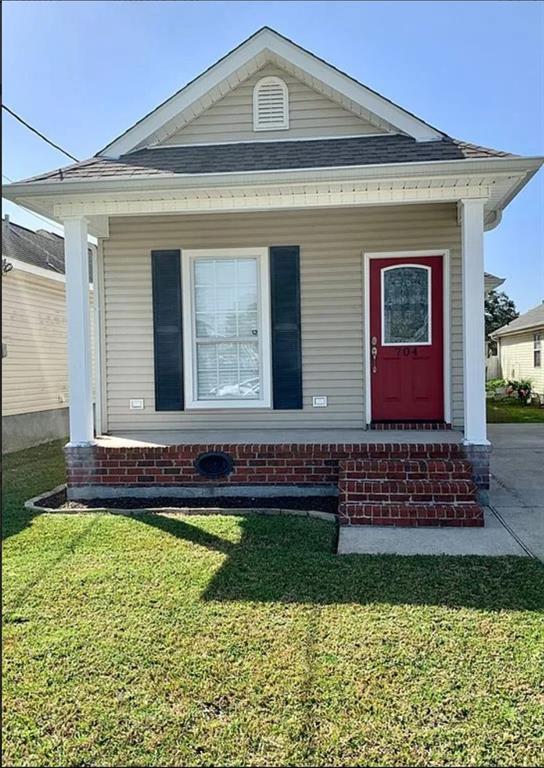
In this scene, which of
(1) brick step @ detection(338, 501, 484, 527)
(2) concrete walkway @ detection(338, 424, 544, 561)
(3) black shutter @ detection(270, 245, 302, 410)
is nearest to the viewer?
(2) concrete walkway @ detection(338, 424, 544, 561)

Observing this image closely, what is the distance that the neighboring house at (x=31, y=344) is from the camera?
30.2ft

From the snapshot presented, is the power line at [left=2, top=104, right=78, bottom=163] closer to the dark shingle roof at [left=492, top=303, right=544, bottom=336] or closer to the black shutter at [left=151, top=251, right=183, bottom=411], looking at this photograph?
the black shutter at [left=151, top=251, right=183, bottom=411]

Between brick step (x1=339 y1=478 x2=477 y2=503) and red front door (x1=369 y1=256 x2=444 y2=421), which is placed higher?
red front door (x1=369 y1=256 x2=444 y2=421)

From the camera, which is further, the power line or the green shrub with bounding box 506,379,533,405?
the green shrub with bounding box 506,379,533,405

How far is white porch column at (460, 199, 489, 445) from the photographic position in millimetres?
5070

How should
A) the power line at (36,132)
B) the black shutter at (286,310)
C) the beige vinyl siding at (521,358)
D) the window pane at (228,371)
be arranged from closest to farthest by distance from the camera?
the black shutter at (286,310) → the window pane at (228,371) → the power line at (36,132) → the beige vinyl siding at (521,358)

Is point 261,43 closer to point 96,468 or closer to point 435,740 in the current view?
point 96,468

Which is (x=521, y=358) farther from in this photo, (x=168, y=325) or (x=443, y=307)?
(x=168, y=325)

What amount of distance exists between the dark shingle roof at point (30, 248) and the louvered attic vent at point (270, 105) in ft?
15.4

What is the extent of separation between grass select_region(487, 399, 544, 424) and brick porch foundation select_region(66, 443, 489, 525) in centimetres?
841

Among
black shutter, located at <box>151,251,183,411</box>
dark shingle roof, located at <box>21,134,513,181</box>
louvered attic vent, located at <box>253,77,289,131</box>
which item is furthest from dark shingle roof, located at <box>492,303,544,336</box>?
black shutter, located at <box>151,251,183,411</box>

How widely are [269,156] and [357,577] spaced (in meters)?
4.26

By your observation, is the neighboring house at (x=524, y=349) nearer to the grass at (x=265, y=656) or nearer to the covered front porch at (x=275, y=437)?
the covered front porch at (x=275, y=437)

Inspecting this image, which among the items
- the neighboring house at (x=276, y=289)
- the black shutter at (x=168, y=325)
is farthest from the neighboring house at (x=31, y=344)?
the black shutter at (x=168, y=325)
